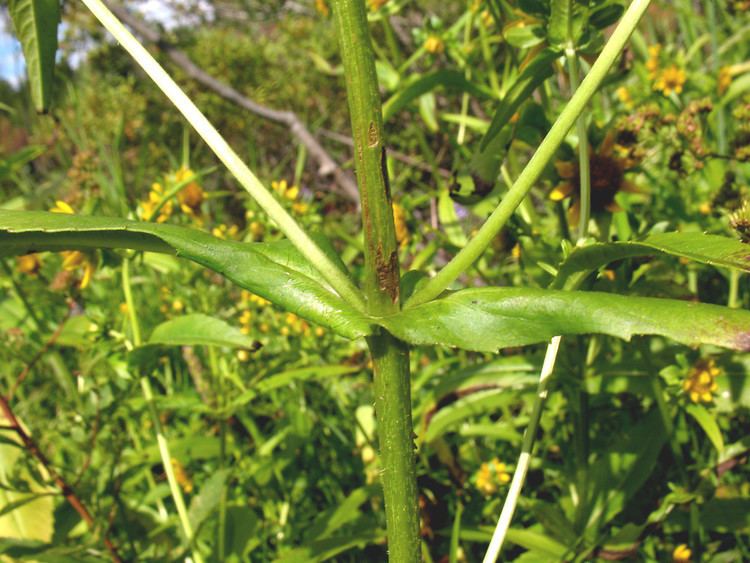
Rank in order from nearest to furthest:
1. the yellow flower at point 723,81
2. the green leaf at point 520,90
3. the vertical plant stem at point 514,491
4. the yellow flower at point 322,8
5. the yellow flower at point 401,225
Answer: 1. the vertical plant stem at point 514,491
2. the green leaf at point 520,90
3. the yellow flower at point 401,225
4. the yellow flower at point 723,81
5. the yellow flower at point 322,8

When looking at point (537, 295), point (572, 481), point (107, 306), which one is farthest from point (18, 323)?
point (537, 295)

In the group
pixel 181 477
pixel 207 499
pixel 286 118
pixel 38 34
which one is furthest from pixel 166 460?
pixel 286 118

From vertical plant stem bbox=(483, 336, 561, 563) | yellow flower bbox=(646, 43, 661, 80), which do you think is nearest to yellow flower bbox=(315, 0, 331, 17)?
yellow flower bbox=(646, 43, 661, 80)

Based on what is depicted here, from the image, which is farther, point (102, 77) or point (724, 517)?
point (102, 77)

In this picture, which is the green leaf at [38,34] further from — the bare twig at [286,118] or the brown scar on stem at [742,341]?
the bare twig at [286,118]

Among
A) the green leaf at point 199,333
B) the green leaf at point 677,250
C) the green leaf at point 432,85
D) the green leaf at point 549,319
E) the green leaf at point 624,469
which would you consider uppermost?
the green leaf at point 432,85

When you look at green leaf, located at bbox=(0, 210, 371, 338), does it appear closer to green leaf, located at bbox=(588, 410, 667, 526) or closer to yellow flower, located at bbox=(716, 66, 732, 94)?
green leaf, located at bbox=(588, 410, 667, 526)

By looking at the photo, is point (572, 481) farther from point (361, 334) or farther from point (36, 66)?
point (36, 66)

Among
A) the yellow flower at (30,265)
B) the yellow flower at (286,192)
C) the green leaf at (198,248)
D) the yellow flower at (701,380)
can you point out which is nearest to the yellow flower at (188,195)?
the yellow flower at (286,192)
